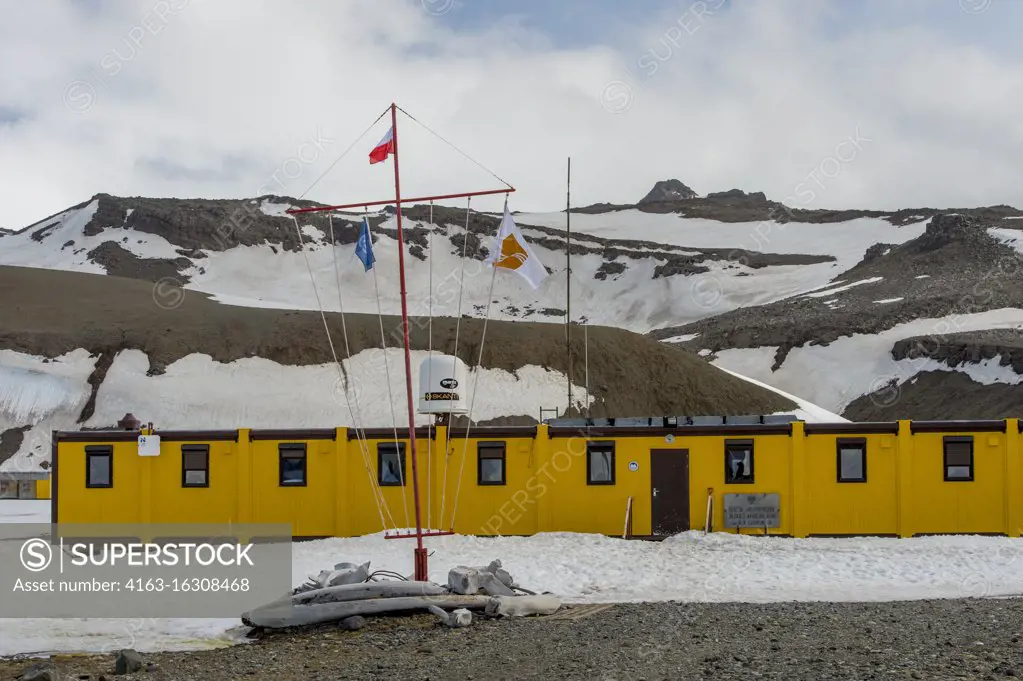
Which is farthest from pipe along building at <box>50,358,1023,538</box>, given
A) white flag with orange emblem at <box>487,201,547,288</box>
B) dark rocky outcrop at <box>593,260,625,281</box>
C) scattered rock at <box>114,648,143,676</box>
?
dark rocky outcrop at <box>593,260,625,281</box>

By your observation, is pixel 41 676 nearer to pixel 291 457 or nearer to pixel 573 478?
pixel 291 457

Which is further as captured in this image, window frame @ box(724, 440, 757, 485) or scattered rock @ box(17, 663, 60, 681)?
window frame @ box(724, 440, 757, 485)

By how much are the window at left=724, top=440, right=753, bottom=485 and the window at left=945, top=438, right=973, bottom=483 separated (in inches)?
181

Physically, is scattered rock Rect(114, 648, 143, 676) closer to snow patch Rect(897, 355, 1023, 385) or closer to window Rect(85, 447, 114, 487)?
window Rect(85, 447, 114, 487)

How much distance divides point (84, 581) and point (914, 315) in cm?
8367

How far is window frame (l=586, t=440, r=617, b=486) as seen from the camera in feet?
85.6

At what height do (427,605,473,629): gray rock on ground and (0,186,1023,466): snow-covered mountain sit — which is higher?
(0,186,1023,466): snow-covered mountain

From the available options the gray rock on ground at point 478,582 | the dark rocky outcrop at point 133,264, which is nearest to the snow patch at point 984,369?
the gray rock on ground at point 478,582

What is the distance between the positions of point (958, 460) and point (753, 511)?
4.97 metres

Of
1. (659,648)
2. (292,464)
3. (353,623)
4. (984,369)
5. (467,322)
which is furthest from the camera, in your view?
(467,322)

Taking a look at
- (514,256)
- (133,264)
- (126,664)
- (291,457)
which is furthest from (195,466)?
(133,264)

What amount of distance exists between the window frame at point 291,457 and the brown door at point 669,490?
8.40 metres

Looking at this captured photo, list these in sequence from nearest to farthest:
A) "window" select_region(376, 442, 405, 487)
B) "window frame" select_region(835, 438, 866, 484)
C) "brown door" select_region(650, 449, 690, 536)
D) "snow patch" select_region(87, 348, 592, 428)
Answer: "window frame" select_region(835, 438, 866, 484) → "brown door" select_region(650, 449, 690, 536) → "window" select_region(376, 442, 405, 487) → "snow patch" select_region(87, 348, 592, 428)

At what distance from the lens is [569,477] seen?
26109mm
